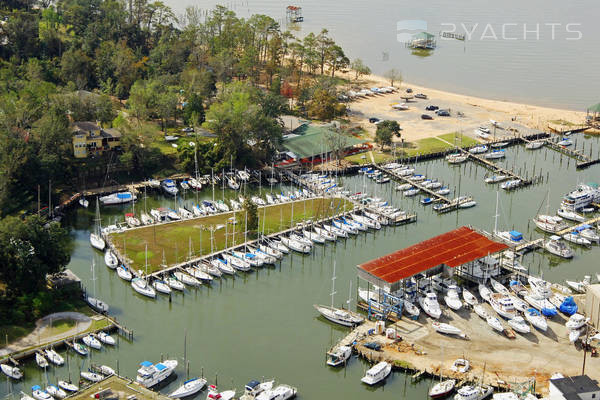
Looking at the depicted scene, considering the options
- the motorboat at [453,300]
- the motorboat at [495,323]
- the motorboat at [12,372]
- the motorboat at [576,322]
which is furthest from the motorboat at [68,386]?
the motorboat at [576,322]

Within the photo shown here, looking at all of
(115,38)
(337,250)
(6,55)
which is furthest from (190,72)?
→ (337,250)

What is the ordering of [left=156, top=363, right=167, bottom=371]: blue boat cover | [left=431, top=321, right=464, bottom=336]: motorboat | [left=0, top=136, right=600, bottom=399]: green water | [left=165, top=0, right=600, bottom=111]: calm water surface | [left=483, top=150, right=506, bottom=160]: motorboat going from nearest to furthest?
[left=156, top=363, right=167, bottom=371]: blue boat cover
[left=0, top=136, right=600, bottom=399]: green water
[left=431, top=321, right=464, bottom=336]: motorboat
[left=483, top=150, right=506, bottom=160]: motorboat
[left=165, top=0, right=600, bottom=111]: calm water surface

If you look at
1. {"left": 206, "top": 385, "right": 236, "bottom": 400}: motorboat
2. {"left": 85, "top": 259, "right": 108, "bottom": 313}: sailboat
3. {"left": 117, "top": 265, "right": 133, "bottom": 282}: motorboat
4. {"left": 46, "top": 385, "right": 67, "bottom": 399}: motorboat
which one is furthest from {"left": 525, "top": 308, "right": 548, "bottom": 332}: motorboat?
{"left": 46, "top": 385, "right": 67, "bottom": 399}: motorboat

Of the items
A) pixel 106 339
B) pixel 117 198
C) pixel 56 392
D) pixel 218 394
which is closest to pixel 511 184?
pixel 117 198

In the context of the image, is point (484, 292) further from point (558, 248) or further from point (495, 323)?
point (558, 248)

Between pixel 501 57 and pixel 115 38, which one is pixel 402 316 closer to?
pixel 115 38

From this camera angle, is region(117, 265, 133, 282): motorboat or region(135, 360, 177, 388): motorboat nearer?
region(135, 360, 177, 388): motorboat

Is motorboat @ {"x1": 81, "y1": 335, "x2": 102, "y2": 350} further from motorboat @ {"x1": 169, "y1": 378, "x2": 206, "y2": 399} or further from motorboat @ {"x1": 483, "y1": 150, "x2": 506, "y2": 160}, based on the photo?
motorboat @ {"x1": 483, "y1": 150, "x2": 506, "y2": 160}
